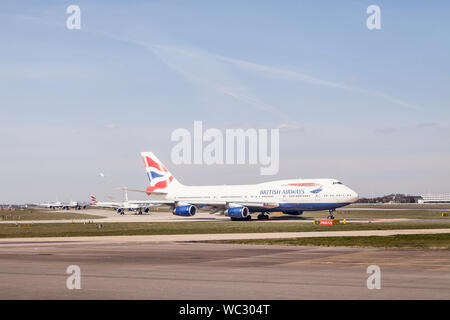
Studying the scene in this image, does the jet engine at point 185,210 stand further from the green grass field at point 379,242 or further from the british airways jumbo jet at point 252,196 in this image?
the green grass field at point 379,242

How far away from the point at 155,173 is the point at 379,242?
60.7 meters

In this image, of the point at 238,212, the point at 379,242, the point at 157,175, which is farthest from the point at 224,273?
the point at 157,175

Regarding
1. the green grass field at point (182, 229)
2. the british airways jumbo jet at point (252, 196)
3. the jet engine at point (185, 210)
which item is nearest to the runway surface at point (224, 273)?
the green grass field at point (182, 229)

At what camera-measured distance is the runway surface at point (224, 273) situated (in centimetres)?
1631

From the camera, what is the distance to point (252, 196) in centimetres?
8075

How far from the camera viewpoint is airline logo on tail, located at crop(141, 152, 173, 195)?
91.8 m

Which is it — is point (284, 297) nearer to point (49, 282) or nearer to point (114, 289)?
point (114, 289)

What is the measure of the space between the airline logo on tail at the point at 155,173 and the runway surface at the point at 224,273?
5818cm

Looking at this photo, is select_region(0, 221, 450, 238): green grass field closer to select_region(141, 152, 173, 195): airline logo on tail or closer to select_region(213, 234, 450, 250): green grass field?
select_region(213, 234, 450, 250): green grass field

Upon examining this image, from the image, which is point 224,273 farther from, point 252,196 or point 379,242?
point 252,196

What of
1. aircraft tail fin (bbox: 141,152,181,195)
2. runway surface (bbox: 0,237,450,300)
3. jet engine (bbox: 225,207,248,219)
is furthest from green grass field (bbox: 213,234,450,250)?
aircraft tail fin (bbox: 141,152,181,195)

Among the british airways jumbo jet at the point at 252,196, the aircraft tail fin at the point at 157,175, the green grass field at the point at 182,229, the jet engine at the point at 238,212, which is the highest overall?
the aircraft tail fin at the point at 157,175
